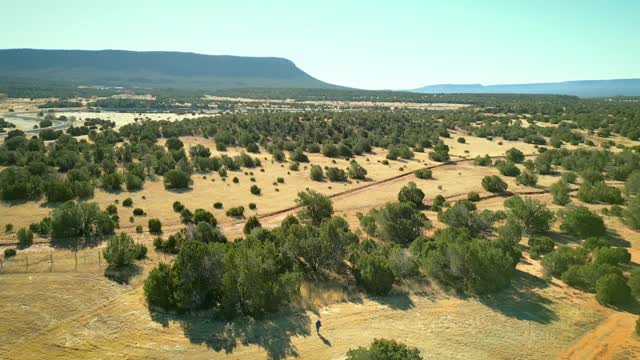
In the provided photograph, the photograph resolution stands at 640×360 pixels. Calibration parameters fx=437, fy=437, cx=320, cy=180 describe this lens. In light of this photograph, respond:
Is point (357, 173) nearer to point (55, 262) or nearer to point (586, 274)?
point (586, 274)

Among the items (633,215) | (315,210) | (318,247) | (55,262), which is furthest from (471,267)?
(55,262)

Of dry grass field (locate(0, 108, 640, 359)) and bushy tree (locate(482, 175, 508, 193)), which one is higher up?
bushy tree (locate(482, 175, 508, 193))

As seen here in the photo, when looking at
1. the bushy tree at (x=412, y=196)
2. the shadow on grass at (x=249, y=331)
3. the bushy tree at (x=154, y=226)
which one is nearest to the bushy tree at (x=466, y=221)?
the bushy tree at (x=412, y=196)

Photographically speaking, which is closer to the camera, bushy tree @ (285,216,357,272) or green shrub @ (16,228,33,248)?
bushy tree @ (285,216,357,272)

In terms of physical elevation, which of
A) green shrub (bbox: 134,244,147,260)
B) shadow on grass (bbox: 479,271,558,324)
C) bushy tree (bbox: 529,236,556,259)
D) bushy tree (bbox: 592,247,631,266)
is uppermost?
bushy tree (bbox: 592,247,631,266)

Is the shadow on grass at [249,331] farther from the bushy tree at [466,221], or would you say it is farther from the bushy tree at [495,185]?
the bushy tree at [495,185]

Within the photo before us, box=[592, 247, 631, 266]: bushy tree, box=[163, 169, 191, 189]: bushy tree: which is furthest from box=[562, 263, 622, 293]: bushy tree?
box=[163, 169, 191, 189]: bushy tree

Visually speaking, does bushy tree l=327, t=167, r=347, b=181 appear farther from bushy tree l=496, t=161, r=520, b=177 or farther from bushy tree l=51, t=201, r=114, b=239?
bushy tree l=51, t=201, r=114, b=239

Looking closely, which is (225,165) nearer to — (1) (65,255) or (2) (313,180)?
(2) (313,180)
